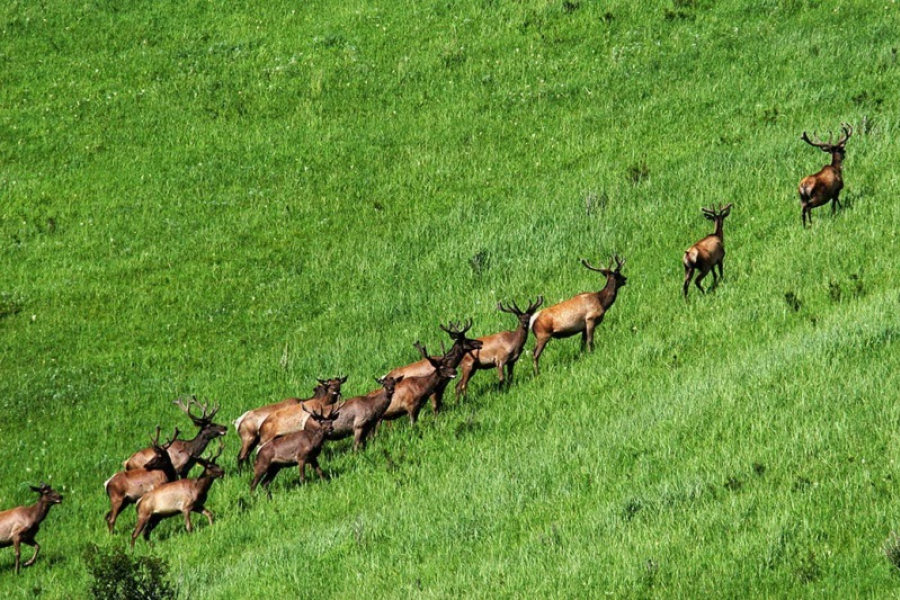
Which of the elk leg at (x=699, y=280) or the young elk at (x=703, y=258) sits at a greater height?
the young elk at (x=703, y=258)

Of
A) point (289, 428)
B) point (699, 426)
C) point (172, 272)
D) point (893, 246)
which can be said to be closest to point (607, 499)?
point (699, 426)

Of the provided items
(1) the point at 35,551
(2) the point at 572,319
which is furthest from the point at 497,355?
(1) the point at 35,551

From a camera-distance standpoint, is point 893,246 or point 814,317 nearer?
point 814,317

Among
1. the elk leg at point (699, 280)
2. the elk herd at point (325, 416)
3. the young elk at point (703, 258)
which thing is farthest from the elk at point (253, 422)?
the elk leg at point (699, 280)

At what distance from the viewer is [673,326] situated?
2006cm

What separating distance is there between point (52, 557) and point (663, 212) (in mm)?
13317

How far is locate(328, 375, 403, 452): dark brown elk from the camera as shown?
19.3 metres

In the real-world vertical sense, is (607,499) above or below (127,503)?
above

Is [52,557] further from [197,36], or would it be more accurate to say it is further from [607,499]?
[197,36]

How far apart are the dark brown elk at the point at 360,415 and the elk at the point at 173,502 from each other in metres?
2.20

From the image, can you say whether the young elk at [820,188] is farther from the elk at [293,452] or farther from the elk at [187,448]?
the elk at [187,448]

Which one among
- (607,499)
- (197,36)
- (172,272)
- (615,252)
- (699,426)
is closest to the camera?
(607,499)

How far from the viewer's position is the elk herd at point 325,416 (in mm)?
18188

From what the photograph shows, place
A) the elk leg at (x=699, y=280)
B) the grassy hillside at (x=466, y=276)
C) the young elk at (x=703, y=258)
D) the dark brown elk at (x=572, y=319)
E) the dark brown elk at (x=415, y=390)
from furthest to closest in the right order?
the elk leg at (x=699, y=280)
the young elk at (x=703, y=258)
the dark brown elk at (x=572, y=319)
the dark brown elk at (x=415, y=390)
the grassy hillside at (x=466, y=276)
